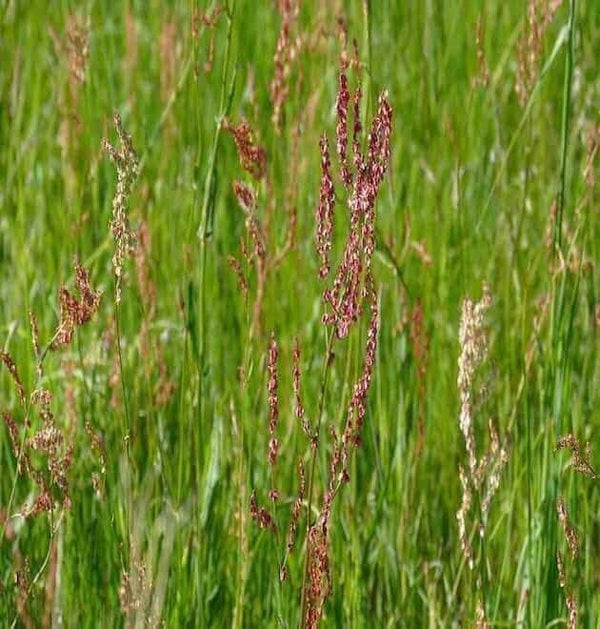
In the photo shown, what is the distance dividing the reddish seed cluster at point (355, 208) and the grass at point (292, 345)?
0.06 m

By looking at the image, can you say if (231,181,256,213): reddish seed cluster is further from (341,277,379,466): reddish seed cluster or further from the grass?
(341,277,379,466): reddish seed cluster

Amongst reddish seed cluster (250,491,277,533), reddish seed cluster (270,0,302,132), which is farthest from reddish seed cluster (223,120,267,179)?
reddish seed cluster (250,491,277,533)

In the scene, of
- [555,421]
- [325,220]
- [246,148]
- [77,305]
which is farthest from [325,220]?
[555,421]

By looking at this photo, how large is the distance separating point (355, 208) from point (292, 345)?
0.81m

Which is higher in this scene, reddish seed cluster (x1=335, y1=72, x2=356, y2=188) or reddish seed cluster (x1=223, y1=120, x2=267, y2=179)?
reddish seed cluster (x1=223, y1=120, x2=267, y2=179)

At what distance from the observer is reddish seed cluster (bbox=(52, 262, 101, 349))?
A: 144 centimetres

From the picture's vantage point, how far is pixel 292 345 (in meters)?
2.12

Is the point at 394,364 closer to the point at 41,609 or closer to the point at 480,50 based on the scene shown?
the point at 480,50

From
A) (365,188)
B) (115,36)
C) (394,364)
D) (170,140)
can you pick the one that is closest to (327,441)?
(394,364)

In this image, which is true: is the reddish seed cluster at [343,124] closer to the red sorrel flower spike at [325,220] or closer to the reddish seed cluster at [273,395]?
the red sorrel flower spike at [325,220]

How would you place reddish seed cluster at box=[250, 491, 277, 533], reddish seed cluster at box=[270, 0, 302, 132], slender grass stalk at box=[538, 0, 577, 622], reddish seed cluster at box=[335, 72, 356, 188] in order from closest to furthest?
1. reddish seed cluster at box=[335, 72, 356, 188]
2. reddish seed cluster at box=[250, 491, 277, 533]
3. slender grass stalk at box=[538, 0, 577, 622]
4. reddish seed cluster at box=[270, 0, 302, 132]

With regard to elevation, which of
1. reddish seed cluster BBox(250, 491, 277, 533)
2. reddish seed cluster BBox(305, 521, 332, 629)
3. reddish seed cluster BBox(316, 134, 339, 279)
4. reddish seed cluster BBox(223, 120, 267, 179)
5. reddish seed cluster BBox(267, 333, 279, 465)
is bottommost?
reddish seed cluster BBox(305, 521, 332, 629)

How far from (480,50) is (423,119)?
0.87 m

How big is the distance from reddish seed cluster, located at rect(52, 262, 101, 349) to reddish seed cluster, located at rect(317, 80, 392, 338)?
0.25 meters
